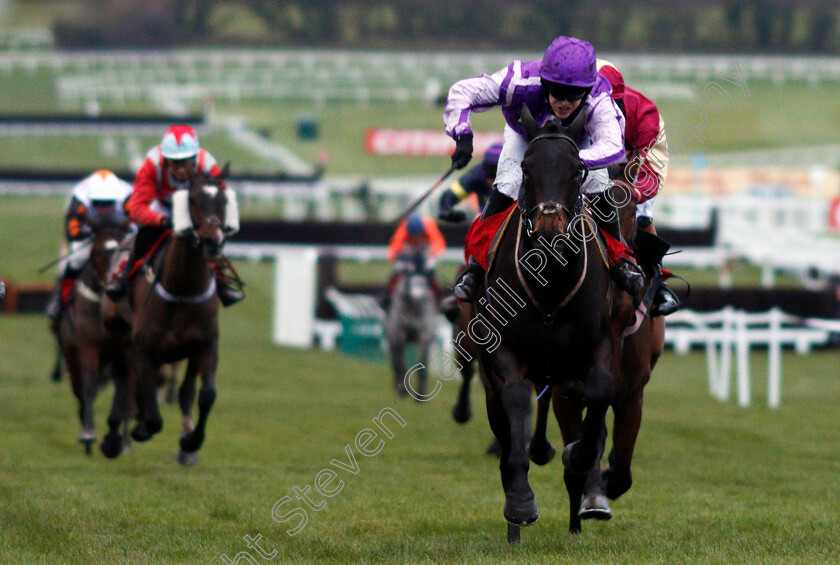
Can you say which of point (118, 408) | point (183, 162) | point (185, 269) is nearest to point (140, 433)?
point (118, 408)

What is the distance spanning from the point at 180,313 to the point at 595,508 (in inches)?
138

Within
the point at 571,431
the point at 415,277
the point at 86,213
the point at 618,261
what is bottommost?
the point at 415,277

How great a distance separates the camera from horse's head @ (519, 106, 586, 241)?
5.19 metres

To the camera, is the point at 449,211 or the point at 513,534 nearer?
the point at 513,534

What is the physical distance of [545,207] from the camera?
205 inches

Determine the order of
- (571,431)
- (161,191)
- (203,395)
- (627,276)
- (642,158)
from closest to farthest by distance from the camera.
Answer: (627,276) → (571,431) → (642,158) → (203,395) → (161,191)

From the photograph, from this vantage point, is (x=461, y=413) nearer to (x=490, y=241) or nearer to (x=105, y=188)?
(x=105, y=188)

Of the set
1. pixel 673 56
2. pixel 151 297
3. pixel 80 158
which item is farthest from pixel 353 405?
pixel 673 56

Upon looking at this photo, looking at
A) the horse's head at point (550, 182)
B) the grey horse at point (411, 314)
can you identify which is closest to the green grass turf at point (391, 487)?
the grey horse at point (411, 314)

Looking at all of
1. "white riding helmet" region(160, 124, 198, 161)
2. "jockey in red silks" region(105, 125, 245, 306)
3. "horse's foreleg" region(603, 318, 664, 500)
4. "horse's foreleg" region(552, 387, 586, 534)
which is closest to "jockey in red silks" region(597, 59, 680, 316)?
"horse's foreleg" region(603, 318, 664, 500)

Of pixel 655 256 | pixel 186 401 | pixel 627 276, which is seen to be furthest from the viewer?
pixel 186 401

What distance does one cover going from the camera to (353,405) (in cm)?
1324

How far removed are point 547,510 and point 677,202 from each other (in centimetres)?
1997

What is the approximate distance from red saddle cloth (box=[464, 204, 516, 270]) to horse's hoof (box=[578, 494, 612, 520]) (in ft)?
4.15
